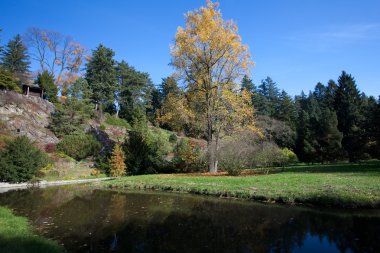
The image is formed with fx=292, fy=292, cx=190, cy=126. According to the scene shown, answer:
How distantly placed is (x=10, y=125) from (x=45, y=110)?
7.56m

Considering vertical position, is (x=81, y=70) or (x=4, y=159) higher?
(x=81, y=70)

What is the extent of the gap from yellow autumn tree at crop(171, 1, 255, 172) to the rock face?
23880 mm

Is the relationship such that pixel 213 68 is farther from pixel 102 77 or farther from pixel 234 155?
pixel 102 77

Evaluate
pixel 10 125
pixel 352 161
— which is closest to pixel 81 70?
pixel 10 125

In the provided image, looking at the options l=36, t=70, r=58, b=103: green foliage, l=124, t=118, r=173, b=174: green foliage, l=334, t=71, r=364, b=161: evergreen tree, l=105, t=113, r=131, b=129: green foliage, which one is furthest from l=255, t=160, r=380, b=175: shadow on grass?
l=36, t=70, r=58, b=103: green foliage

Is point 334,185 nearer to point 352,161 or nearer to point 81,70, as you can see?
point 352,161

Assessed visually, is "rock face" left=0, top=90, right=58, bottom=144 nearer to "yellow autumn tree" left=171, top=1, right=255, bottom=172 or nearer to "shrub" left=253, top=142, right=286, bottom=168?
"yellow autumn tree" left=171, top=1, right=255, bottom=172

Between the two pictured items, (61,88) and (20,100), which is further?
(61,88)

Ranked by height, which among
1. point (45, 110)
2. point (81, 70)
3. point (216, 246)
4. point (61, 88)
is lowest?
point (216, 246)

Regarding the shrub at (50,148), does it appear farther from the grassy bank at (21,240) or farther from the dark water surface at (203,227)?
the grassy bank at (21,240)

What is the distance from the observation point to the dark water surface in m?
8.01

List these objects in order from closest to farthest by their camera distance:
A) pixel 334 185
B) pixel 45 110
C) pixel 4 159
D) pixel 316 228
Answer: pixel 316 228 → pixel 334 185 → pixel 4 159 → pixel 45 110

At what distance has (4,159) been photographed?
2314 cm

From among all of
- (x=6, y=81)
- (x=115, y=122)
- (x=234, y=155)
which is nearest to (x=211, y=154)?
(x=234, y=155)
